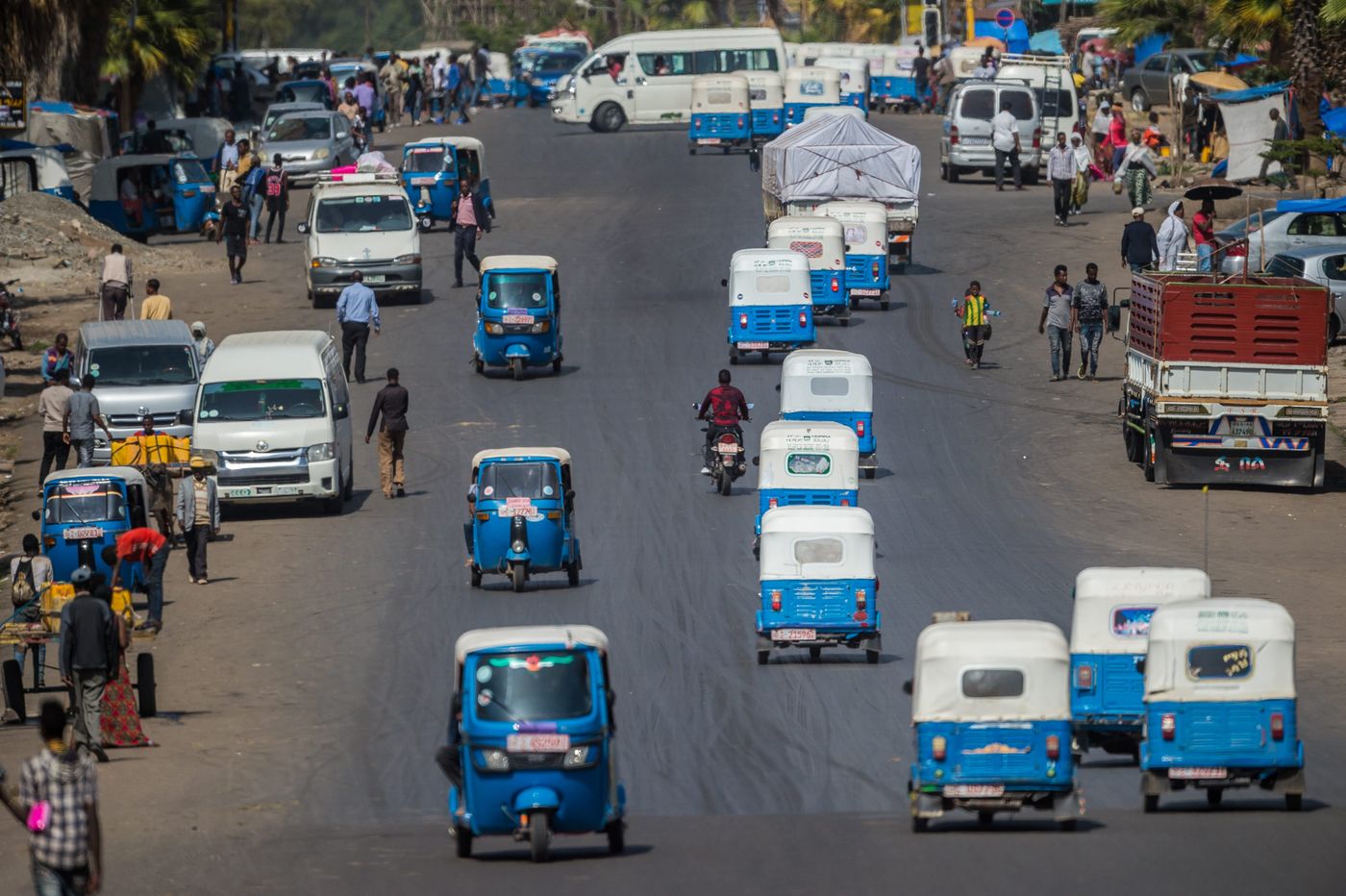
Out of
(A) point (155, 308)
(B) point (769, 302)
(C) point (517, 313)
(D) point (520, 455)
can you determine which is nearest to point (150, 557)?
(D) point (520, 455)

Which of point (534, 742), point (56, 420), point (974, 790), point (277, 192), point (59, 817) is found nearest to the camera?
point (59, 817)

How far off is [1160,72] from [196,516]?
44.7 meters

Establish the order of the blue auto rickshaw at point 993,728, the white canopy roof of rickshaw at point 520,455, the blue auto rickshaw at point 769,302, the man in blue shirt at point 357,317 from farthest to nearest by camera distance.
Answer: the blue auto rickshaw at point 769,302
the man in blue shirt at point 357,317
the white canopy roof of rickshaw at point 520,455
the blue auto rickshaw at point 993,728

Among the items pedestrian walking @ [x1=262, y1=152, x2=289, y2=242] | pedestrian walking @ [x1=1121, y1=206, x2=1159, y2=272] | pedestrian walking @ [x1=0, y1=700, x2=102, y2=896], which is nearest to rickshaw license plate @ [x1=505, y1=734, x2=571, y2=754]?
pedestrian walking @ [x1=0, y1=700, x2=102, y2=896]

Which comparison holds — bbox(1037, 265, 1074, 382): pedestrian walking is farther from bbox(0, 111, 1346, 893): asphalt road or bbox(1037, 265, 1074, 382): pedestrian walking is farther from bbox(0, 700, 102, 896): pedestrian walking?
bbox(0, 700, 102, 896): pedestrian walking

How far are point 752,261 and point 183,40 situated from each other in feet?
102

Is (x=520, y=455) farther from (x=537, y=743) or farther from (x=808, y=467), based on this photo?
(x=537, y=743)

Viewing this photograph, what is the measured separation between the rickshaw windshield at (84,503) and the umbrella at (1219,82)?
34.1m

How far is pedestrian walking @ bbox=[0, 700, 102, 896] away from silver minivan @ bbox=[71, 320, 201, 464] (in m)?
18.5

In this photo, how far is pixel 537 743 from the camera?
14203 millimetres

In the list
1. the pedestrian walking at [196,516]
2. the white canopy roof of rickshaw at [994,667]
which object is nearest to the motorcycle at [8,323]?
the pedestrian walking at [196,516]

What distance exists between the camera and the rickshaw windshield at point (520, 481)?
23.5 metres

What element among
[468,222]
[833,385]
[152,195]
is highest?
[152,195]

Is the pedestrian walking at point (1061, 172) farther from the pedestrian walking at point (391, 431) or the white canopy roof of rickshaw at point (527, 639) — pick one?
the white canopy roof of rickshaw at point (527, 639)
